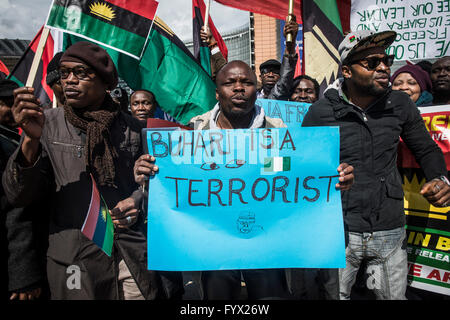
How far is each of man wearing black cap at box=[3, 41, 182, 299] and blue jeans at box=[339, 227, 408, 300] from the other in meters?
1.39

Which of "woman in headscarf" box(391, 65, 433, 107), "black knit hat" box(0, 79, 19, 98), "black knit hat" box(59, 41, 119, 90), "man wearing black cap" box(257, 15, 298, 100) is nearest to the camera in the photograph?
"black knit hat" box(59, 41, 119, 90)

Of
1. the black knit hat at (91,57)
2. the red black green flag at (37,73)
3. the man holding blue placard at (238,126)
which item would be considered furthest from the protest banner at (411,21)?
the red black green flag at (37,73)

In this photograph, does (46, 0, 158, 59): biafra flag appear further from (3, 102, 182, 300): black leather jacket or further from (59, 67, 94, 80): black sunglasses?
(3, 102, 182, 300): black leather jacket

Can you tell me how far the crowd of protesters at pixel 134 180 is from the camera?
6.39 ft

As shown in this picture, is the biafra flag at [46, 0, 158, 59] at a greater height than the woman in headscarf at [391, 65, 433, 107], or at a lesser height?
greater

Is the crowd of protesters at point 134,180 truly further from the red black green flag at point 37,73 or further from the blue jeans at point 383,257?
the red black green flag at point 37,73

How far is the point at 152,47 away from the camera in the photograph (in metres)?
4.85

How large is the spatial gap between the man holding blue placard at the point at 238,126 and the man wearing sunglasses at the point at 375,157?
1.09 ft

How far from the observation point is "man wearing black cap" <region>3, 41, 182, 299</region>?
1.94 metres

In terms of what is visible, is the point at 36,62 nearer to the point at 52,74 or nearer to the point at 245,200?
the point at 52,74

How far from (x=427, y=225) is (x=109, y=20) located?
4041 mm

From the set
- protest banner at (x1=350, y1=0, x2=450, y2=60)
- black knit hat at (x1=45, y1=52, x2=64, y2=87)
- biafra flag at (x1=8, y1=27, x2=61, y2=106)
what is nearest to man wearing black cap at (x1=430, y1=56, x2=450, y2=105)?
protest banner at (x1=350, y1=0, x2=450, y2=60)
